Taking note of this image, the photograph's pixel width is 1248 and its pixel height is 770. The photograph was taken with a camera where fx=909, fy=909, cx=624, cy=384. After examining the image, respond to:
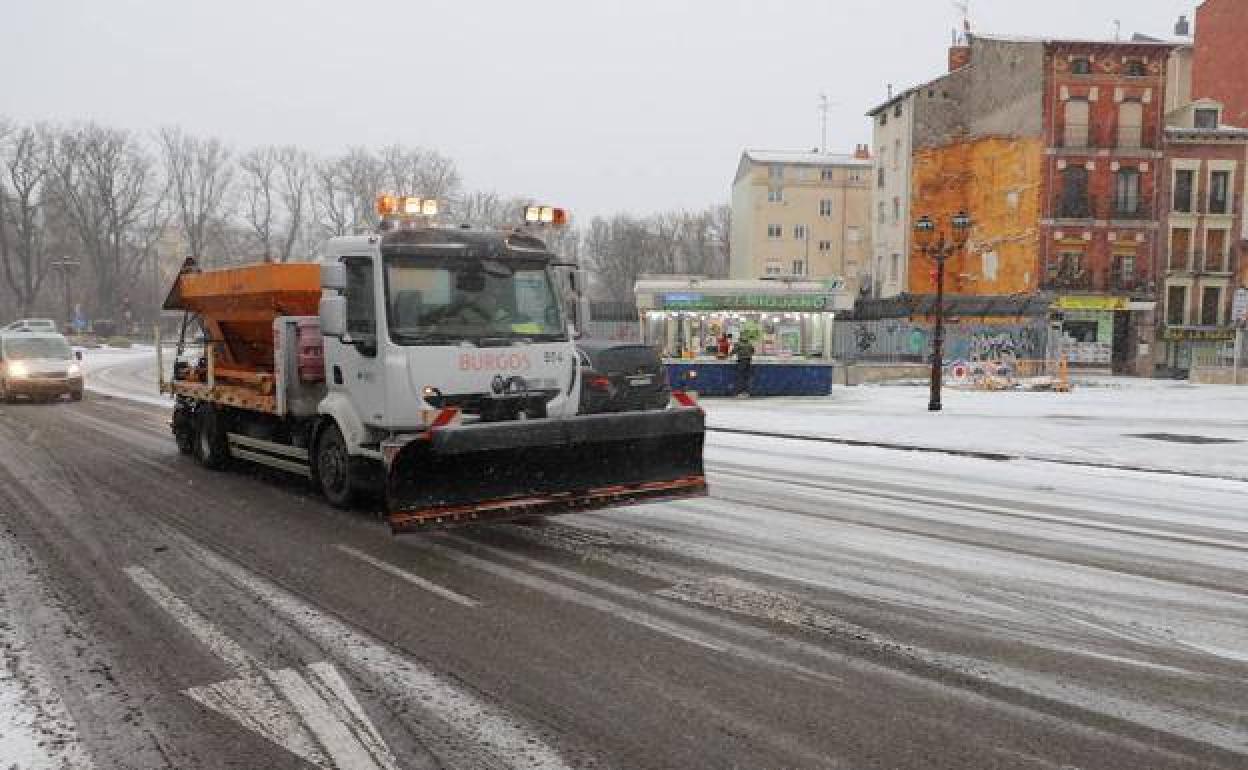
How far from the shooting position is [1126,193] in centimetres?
4238

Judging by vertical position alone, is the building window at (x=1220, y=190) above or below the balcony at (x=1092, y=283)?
above

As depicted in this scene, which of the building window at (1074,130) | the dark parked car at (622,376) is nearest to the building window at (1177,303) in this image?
the building window at (1074,130)

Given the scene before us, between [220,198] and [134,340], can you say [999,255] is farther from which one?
[220,198]

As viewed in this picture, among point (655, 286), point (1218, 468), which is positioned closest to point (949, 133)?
point (655, 286)

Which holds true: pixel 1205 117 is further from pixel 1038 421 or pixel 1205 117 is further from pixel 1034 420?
pixel 1038 421

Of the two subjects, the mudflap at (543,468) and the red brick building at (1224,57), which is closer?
the mudflap at (543,468)

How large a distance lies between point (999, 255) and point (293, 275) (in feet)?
135

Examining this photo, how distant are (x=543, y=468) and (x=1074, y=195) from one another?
42.0m

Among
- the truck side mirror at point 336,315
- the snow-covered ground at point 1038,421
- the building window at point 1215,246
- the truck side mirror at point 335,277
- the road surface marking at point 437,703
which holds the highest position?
the building window at point 1215,246

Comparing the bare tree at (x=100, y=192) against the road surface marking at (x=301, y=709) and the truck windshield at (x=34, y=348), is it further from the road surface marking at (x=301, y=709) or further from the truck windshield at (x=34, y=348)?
the road surface marking at (x=301, y=709)

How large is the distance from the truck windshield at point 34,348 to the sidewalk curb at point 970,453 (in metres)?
16.7

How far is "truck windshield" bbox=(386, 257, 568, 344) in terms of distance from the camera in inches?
315

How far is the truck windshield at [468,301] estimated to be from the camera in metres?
8.00

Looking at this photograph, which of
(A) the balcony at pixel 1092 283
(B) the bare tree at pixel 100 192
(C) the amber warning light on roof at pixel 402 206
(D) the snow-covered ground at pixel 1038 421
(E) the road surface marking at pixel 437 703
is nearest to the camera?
(E) the road surface marking at pixel 437 703
